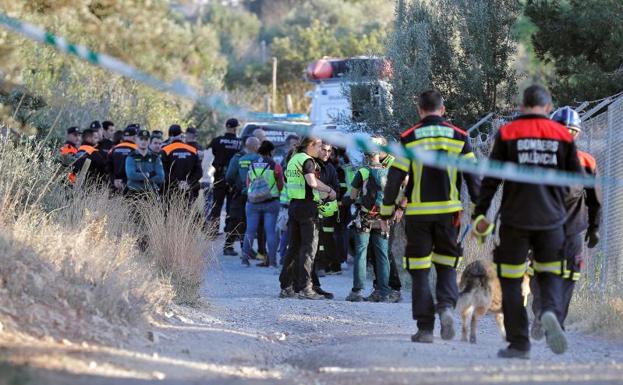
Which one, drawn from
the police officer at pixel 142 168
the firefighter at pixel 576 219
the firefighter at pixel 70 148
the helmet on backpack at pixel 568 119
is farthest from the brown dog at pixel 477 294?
the firefighter at pixel 70 148

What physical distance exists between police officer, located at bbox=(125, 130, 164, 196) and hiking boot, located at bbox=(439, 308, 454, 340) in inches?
278

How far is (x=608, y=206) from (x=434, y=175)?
3.18 meters

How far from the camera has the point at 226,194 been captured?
773 inches

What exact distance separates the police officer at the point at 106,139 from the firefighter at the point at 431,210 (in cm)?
893

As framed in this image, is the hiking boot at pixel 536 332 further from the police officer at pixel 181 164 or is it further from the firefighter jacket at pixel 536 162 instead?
the police officer at pixel 181 164

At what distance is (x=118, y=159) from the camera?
650 inches

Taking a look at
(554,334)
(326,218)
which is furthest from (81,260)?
(326,218)

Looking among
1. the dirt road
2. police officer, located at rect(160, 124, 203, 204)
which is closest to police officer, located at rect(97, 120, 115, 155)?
police officer, located at rect(160, 124, 203, 204)

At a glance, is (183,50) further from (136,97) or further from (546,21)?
(546,21)

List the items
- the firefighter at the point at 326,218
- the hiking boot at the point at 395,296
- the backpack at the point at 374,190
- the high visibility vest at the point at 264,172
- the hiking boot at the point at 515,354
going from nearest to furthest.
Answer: the hiking boot at the point at 515,354 → the backpack at the point at 374,190 → the hiking boot at the point at 395,296 → the firefighter at the point at 326,218 → the high visibility vest at the point at 264,172

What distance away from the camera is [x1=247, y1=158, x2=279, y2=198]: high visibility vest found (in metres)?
17.3

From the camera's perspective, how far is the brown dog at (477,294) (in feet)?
31.1

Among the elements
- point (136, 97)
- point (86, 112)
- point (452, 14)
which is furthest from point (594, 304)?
point (136, 97)

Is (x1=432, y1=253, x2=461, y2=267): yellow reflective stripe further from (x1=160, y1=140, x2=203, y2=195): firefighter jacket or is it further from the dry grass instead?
(x1=160, y1=140, x2=203, y2=195): firefighter jacket
